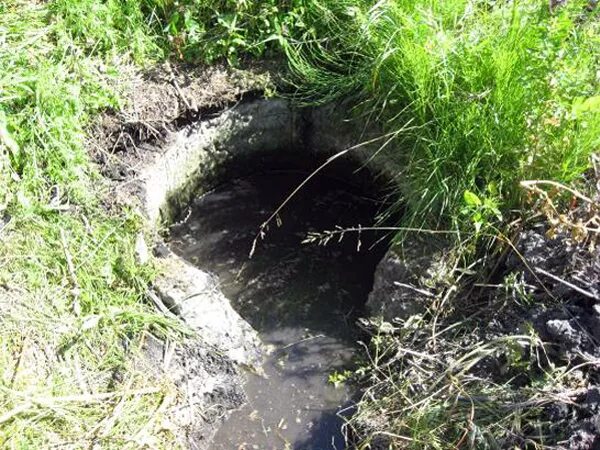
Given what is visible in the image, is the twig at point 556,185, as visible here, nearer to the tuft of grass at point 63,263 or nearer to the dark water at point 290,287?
the dark water at point 290,287

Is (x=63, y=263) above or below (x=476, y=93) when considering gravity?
below

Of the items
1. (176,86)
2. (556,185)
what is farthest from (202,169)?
(556,185)

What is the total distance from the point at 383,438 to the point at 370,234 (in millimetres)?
1484

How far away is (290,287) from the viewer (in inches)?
155

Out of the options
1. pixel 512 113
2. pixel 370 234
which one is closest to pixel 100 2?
pixel 370 234

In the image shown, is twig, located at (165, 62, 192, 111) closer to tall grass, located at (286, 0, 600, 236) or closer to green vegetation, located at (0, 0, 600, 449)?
green vegetation, located at (0, 0, 600, 449)

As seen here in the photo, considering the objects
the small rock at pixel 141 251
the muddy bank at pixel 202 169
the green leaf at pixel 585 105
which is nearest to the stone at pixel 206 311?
the muddy bank at pixel 202 169

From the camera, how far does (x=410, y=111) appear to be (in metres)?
3.70

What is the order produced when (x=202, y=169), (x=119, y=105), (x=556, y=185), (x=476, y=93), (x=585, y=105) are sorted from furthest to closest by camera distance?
(x=202, y=169) < (x=119, y=105) < (x=476, y=93) < (x=556, y=185) < (x=585, y=105)

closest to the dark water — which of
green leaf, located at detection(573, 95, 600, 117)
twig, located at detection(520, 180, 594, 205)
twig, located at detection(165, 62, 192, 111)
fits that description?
twig, located at detection(165, 62, 192, 111)

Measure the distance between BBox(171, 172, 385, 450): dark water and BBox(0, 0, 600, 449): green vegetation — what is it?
0.47 meters

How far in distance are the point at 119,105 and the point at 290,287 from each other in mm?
1411

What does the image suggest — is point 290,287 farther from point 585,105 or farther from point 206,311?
point 585,105

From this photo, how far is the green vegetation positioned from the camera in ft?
9.73
